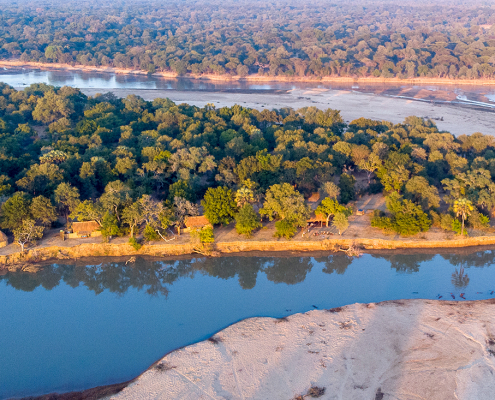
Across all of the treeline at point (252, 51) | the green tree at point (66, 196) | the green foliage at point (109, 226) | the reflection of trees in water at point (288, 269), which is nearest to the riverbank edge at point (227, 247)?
the green foliage at point (109, 226)

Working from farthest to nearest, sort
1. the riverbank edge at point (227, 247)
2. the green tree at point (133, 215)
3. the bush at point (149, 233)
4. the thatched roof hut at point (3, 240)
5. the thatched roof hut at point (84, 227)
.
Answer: the thatched roof hut at point (84, 227) < the bush at point (149, 233) < the green tree at point (133, 215) < the riverbank edge at point (227, 247) < the thatched roof hut at point (3, 240)

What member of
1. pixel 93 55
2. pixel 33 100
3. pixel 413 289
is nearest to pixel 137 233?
pixel 413 289

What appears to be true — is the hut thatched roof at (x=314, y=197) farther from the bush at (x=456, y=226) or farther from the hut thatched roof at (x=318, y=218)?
the bush at (x=456, y=226)

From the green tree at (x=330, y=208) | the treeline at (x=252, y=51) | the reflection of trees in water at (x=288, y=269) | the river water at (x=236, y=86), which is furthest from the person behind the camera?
the treeline at (x=252, y=51)

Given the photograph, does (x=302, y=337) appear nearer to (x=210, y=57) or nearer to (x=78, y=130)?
(x=78, y=130)

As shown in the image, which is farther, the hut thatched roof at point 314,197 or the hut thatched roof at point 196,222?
the hut thatched roof at point 314,197

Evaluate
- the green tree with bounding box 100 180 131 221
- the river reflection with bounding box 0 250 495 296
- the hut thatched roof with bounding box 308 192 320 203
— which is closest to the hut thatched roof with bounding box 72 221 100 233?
the green tree with bounding box 100 180 131 221

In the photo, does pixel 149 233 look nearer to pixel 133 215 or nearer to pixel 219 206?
pixel 133 215
